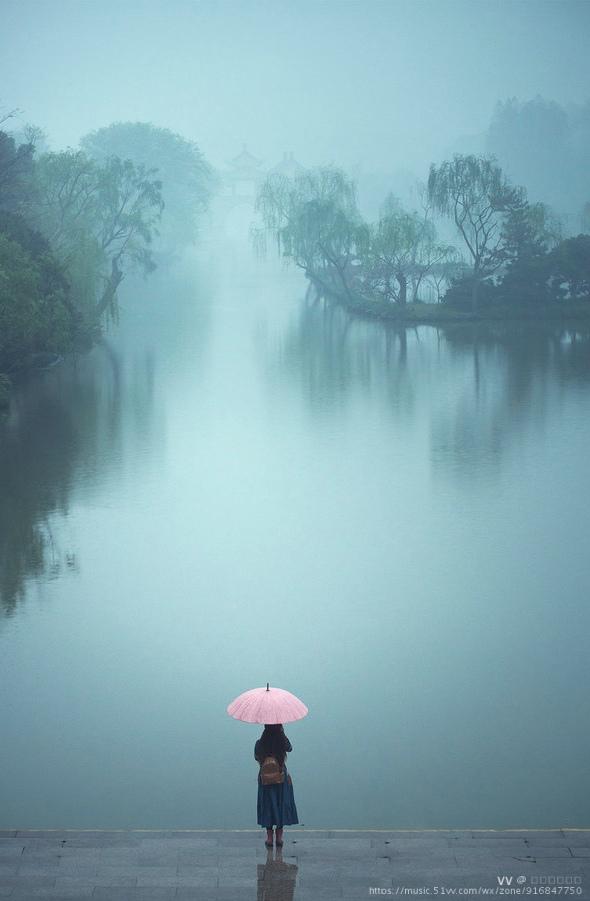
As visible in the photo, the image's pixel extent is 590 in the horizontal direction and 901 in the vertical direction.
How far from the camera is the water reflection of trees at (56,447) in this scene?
→ 17781 mm

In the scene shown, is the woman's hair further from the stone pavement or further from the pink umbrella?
the stone pavement

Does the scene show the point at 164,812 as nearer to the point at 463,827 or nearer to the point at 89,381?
the point at 463,827

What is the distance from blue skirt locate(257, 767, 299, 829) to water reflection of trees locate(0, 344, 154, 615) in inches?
302

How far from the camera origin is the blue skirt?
8.33 meters

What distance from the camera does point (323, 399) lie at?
32.6 metres

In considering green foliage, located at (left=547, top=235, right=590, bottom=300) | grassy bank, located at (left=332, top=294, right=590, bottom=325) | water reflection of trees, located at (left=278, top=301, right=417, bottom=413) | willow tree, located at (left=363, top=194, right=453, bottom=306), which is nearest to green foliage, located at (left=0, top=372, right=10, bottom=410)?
water reflection of trees, located at (left=278, top=301, right=417, bottom=413)

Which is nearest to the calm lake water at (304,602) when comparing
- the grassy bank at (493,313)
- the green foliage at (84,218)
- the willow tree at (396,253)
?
the green foliage at (84,218)

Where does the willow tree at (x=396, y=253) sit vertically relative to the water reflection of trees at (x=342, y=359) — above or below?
above

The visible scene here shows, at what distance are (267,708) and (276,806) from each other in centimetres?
68

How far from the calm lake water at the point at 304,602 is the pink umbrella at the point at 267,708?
2010mm

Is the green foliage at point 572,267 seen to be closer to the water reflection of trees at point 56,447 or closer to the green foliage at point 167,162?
the water reflection of trees at point 56,447

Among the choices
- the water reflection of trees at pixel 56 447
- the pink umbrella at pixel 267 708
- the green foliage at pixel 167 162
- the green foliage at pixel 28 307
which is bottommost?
the water reflection of trees at pixel 56 447

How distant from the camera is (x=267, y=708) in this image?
27.4ft

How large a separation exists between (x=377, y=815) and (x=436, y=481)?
12.7 m
